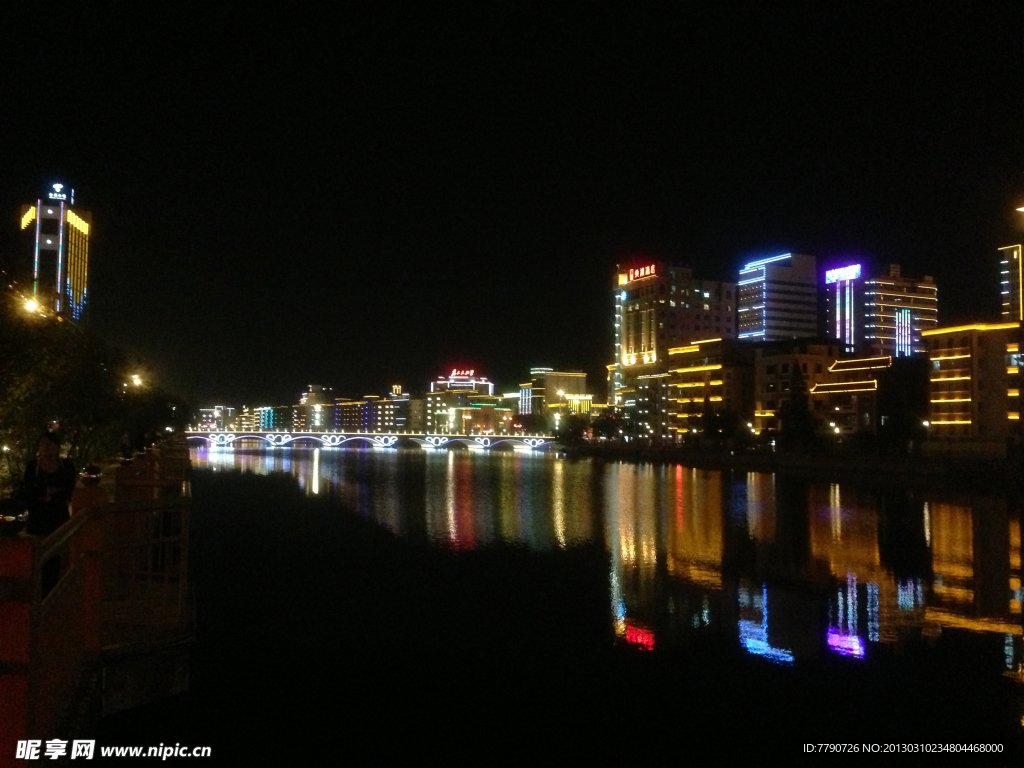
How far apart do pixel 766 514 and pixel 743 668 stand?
20.4m

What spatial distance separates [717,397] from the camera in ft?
297

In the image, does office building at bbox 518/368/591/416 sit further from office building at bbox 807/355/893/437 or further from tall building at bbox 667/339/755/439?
office building at bbox 807/355/893/437

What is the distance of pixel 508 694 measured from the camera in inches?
379

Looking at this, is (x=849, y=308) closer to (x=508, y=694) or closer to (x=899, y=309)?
(x=899, y=309)

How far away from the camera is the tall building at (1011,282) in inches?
4033

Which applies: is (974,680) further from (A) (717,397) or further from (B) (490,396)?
(B) (490,396)

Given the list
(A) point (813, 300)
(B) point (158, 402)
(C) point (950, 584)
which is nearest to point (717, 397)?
(A) point (813, 300)

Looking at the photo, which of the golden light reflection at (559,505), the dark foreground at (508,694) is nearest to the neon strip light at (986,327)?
the golden light reflection at (559,505)

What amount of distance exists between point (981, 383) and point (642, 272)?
65.8 m

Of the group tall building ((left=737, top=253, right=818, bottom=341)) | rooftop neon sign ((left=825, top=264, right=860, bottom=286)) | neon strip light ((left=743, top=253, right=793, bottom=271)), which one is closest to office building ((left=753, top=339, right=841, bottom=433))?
tall building ((left=737, top=253, right=818, bottom=341))

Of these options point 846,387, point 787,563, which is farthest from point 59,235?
point 787,563

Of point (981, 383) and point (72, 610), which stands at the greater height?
point (981, 383)

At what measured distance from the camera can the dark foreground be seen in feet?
26.6

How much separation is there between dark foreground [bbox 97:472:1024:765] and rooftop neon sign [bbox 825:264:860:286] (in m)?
128
